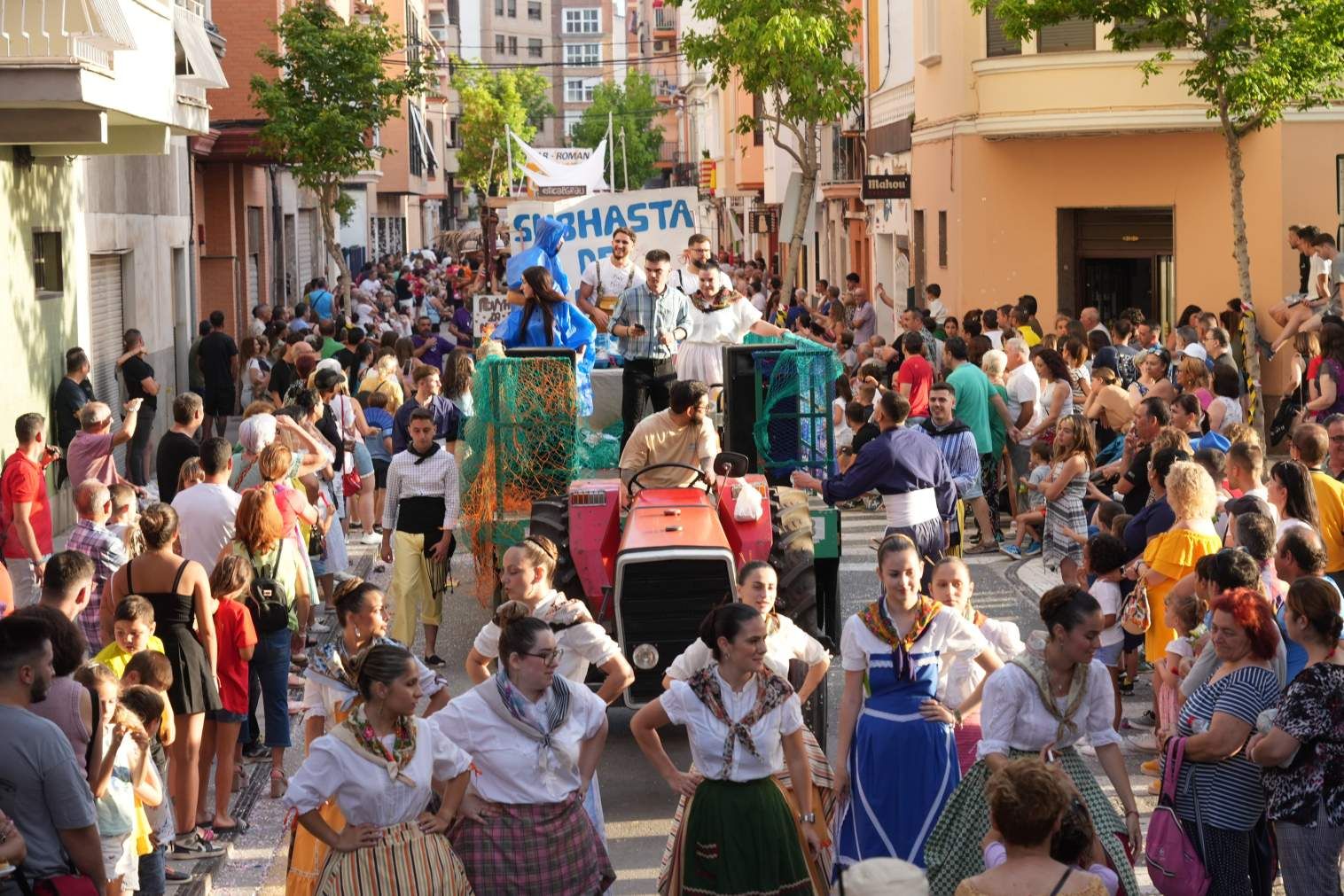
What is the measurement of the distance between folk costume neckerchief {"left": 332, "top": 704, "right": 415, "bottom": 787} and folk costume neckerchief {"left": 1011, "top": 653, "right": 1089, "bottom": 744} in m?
2.20

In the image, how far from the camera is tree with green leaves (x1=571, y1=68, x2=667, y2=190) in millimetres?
95438

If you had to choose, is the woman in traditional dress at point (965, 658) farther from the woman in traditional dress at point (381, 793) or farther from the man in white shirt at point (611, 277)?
the man in white shirt at point (611, 277)

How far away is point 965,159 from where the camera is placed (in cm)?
2511

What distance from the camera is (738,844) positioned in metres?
6.80

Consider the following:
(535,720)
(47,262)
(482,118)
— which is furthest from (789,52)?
(482,118)

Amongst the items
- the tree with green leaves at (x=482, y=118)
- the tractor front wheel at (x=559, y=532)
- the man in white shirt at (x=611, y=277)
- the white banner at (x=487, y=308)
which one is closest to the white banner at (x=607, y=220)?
the white banner at (x=487, y=308)

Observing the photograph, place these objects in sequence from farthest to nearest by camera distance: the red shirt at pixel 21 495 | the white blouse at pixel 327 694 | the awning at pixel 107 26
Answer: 1. the awning at pixel 107 26
2. the red shirt at pixel 21 495
3. the white blouse at pixel 327 694

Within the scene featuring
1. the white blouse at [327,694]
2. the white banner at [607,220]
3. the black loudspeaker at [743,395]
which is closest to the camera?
the white blouse at [327,694]

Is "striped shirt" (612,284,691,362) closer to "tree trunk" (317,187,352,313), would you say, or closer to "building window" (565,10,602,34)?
"tree trunk" (317,187,352,313)

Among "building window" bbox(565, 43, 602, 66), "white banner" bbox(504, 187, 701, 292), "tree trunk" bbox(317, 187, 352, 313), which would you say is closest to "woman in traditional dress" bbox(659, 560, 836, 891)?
"white banner" bbox(504, 187, 701, 292)

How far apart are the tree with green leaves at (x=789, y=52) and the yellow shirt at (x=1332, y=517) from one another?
20334 mm

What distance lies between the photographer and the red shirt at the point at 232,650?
9.34 metres

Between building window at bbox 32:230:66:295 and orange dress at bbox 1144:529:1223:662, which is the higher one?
building window at bbox 32:230:66:295

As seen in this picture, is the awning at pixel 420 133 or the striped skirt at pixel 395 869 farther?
the awning at pixel 420 133
